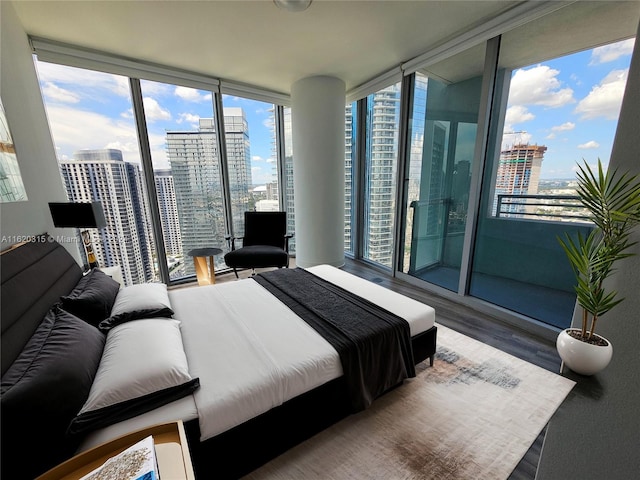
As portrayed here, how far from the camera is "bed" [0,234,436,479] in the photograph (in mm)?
939

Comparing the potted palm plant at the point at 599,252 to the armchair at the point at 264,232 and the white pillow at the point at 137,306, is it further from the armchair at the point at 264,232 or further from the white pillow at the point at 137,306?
the armchair at the point at 264,232

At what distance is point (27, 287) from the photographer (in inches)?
50.9

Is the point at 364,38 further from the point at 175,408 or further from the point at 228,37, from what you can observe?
the point at 175,408

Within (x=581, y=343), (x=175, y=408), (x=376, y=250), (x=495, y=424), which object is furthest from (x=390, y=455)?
(x=376, y=250)

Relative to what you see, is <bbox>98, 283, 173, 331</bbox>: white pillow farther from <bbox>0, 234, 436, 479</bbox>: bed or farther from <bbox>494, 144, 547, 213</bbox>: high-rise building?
<bbox>494, 144, 547, 213</bbox>: high-rise building

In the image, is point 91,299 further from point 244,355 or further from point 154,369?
point 244,355

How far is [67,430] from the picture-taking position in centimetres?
94

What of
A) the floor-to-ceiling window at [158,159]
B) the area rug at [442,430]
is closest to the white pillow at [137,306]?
the area rug at [442,430]

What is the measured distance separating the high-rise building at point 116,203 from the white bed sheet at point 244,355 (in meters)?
1.61

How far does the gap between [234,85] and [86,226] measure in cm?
268

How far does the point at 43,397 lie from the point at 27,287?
2.36ft

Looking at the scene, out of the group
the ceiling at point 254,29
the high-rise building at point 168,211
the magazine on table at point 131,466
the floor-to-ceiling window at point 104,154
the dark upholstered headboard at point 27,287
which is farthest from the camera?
Answer: the high-rise building at point 168,211

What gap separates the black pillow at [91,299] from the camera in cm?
149

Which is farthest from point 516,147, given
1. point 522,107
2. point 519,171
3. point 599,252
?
point 599,252
